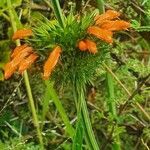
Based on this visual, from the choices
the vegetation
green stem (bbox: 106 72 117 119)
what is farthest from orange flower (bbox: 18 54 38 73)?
green stem (bbox: 106 72 117 119)

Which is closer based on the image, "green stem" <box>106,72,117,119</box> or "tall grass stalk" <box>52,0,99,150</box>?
"tall grass stalk" <box>52,0,99,150</box>

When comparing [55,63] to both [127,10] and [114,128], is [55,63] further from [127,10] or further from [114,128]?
[127,10]

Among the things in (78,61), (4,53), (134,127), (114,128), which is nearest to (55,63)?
(78,61)

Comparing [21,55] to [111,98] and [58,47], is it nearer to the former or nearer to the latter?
[58,47]

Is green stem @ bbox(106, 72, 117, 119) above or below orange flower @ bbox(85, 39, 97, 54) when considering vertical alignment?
below

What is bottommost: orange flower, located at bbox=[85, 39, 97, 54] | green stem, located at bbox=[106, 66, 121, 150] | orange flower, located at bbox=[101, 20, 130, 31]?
green stem, located at bbox=[106, 66, 121, 150]

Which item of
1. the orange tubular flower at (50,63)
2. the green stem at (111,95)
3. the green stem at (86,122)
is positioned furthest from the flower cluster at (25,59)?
the green stem at (111,95)

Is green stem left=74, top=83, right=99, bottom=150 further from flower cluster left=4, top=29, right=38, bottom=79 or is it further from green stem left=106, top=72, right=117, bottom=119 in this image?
green stem left=106, top=72, right=117, bottom=119

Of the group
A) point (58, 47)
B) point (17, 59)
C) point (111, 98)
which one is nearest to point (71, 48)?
point (58, 47)
